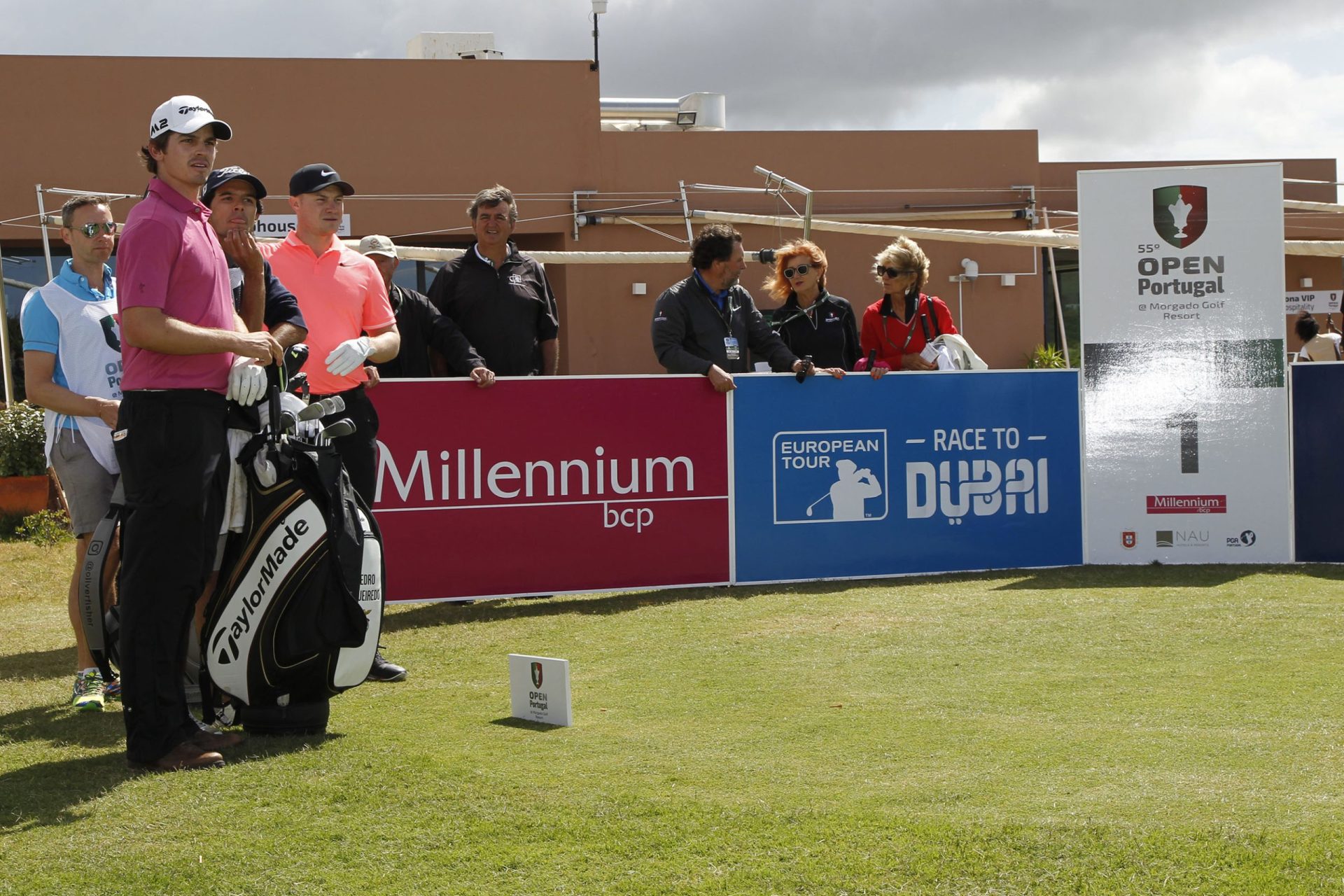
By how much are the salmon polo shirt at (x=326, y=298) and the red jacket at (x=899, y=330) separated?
3.78 metres

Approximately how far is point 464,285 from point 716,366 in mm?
1486

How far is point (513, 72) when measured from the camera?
77.0ft

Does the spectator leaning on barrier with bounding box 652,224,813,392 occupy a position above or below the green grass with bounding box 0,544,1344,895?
above

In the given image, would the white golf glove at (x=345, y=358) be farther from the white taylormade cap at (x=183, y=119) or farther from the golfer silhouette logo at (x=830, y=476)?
the golfer silhouette logo at (x=830, y=476)

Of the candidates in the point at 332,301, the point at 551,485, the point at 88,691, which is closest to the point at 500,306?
the point at 551,485

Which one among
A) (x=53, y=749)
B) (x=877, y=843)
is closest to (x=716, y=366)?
(x=53, y=749)

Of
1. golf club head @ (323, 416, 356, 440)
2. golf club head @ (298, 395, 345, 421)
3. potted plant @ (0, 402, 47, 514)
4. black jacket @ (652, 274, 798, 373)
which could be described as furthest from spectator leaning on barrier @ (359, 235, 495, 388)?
potted plant @ (0, 402, 47, 514)

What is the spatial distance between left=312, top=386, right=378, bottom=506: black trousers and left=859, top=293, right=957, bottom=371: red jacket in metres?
3.80

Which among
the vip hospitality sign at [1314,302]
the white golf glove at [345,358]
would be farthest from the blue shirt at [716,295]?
the vip hospitality sign at [1314,302]

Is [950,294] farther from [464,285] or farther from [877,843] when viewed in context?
[877,843]

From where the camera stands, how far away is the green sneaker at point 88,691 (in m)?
5.27

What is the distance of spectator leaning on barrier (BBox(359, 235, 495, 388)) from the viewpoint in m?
7.71

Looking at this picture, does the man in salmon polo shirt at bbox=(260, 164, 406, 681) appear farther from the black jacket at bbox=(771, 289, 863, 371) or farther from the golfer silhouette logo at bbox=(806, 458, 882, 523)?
the black jacket at bbox=(771, 289, 863, 371)

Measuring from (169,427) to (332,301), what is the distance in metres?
1.85
